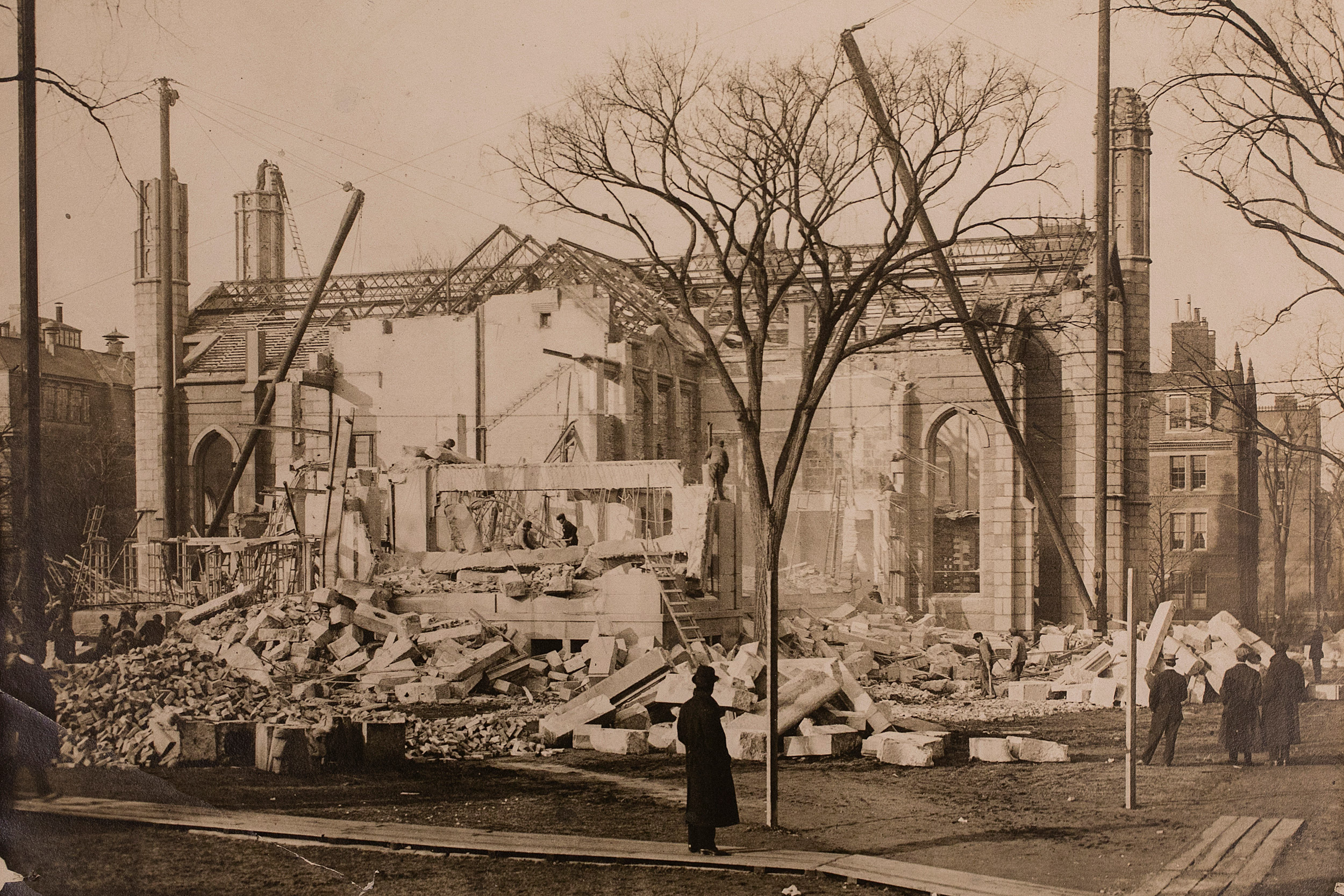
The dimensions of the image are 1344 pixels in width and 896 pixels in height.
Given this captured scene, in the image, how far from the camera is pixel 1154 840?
9.46m

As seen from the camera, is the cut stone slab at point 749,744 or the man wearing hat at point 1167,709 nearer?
the cut stone slab at point 749,744

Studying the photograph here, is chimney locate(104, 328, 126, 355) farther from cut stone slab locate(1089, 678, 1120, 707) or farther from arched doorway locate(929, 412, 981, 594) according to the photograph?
cut stone slab locate(1089, 678, 1120, 707)

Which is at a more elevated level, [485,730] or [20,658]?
[20,658]

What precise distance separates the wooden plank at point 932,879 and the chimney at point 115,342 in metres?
40.9

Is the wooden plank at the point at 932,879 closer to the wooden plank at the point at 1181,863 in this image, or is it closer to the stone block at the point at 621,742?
the wooden plank at the point at 1181,863

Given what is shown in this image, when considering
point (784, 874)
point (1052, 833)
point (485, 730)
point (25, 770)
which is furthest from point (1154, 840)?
point (25, 770)

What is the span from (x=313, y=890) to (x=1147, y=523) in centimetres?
2968

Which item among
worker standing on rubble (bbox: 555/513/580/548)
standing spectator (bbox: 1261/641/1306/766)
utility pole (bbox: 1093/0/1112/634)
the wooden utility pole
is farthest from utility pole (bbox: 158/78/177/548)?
standing spectator (bbox: 1261/641/1306/766)

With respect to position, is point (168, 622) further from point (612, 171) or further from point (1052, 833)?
point (1052, 833)

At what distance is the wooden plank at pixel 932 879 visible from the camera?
7727mm

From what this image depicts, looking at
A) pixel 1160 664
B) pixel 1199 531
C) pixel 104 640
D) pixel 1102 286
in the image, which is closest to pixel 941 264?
pixel 1102 286

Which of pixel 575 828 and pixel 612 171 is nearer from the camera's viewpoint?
pixel 575 828

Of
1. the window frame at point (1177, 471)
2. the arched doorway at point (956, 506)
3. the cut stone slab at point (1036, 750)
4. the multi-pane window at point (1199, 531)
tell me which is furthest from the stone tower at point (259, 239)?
the cut stone slab at point (1036, 750)

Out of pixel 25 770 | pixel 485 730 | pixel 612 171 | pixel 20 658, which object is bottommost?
pixel 485 730
